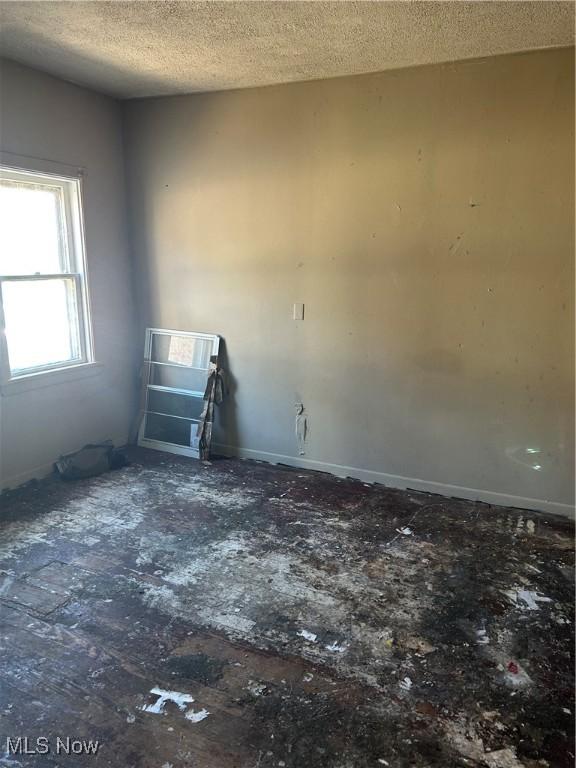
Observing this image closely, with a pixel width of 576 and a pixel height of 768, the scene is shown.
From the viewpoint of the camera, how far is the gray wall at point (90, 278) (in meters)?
3.55

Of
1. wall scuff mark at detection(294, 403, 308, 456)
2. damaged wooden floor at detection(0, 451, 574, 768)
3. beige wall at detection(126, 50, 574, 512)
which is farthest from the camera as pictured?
wall scuff mark at detection(294, 403, 308, 456)

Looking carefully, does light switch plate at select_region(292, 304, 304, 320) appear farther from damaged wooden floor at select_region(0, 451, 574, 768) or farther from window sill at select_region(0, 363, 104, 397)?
window sill at select_region(0, 363, 104, 397)

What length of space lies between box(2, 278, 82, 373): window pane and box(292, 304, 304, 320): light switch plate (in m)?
1.70

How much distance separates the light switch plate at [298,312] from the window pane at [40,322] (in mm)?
1705

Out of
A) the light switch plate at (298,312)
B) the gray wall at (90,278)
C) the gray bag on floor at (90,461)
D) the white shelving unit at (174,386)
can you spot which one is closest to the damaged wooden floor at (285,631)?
the gray bag on floor at (90,461)

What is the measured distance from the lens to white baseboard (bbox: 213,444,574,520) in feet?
11.1

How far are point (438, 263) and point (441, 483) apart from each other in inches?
58.5

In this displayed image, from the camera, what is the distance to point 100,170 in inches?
164

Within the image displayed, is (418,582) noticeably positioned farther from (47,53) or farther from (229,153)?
(47,53)

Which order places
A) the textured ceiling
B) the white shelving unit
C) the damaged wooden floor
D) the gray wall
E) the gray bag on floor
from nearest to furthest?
the damaged wooden floor → the textured ceiling → the gray wall → the gray bag on floor → the white shelving unit

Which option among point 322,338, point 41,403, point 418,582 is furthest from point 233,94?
point 418,582

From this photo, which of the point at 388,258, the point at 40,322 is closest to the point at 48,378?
the point at 40,322

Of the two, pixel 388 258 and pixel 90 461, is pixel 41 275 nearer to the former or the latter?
pixel 90 461

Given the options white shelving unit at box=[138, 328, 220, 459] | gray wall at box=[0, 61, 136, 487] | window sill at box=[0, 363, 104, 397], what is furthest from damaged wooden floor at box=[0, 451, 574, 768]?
white shelving unit at box=[138, 328, 220, 459]
